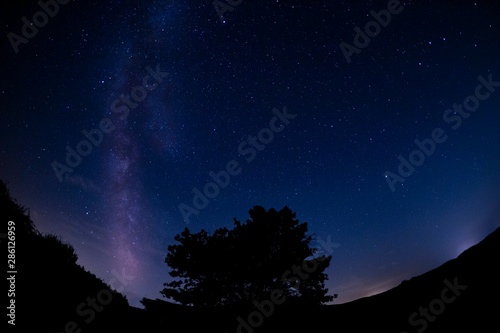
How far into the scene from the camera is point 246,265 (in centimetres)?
1647

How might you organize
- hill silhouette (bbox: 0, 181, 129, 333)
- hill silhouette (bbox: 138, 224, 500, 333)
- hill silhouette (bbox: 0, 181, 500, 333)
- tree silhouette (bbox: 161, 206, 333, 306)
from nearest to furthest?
hill silhouette (bbox: 138, 224, 500, 333), hill silhouette (bbox: 0, 181, 500, 333), hill silhouette (bbox: 0, 181, 129, 333), tree silhouette (bbox: 161, 206, 333, 306)

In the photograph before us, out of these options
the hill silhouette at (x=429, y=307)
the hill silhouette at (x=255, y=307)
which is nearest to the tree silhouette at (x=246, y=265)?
the hill silhouette at (x=255, y=307)

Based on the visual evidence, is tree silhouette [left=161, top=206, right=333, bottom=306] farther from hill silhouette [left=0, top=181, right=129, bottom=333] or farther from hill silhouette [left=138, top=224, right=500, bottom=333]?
hill silhouette [left=138, top=224, right=500, bottom=333]

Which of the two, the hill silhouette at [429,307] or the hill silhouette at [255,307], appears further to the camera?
the hill silhouette at [255,307]

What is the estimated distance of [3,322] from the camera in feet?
17.8

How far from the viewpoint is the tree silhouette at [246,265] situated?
16.3 meters

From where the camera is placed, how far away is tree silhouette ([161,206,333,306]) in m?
16.3

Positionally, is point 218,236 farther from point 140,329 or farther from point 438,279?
point 438,279

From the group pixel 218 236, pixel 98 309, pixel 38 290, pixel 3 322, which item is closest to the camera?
pixel 3 322

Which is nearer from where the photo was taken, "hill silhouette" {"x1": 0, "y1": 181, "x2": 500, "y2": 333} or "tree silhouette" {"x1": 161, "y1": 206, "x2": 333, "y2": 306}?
"hill silhouette" {"x1": 0, "y1": 181, "x2": 500, "y2": 333}

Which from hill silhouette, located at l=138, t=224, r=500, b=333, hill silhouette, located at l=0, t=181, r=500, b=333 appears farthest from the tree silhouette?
hill silhouette, located at l=138, t=224, r=500, b=333

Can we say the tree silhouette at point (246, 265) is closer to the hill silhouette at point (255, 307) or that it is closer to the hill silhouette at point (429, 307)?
the hill silhouette at point (255, 307)

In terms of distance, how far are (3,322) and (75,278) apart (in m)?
3.05

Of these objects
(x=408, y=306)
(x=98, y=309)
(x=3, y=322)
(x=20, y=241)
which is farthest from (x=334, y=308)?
(x=20, y=241)
